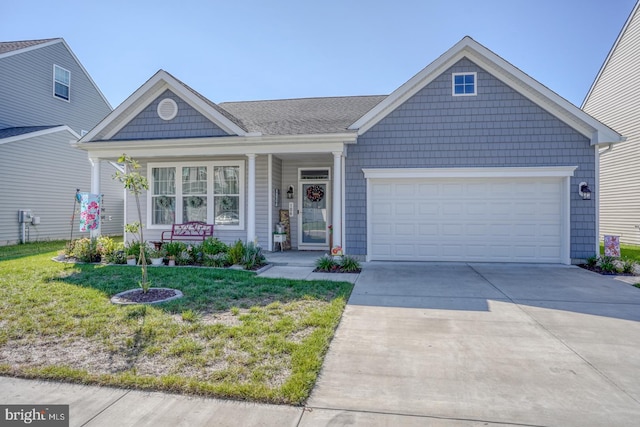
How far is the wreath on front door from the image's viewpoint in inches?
442

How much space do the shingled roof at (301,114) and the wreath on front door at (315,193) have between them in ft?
6.61

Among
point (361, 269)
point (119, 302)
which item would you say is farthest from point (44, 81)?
point (361, 269)

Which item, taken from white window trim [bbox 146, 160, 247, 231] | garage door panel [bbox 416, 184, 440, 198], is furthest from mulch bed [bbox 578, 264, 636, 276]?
white window trim [bbox 146, 160, 247, 231]

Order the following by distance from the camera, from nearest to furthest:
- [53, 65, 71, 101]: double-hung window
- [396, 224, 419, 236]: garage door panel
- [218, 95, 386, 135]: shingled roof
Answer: [396, 224, 419, 236]: garage door panel, [218, 95, 386, 135]: shingled roof, [53, 65, 71, 101]: double-hung window

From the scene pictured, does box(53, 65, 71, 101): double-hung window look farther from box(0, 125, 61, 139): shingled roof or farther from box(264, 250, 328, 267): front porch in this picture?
box(264, 250, 328, 267): front porch

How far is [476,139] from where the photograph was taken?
935cm

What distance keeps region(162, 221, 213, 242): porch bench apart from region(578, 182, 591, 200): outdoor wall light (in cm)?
990

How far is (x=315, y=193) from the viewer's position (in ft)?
36.9

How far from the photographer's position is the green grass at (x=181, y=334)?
10.5ft

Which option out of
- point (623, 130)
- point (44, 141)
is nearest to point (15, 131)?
point (44, 141)

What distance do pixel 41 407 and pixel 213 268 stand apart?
5566 millimetres

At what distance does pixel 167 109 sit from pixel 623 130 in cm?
1677

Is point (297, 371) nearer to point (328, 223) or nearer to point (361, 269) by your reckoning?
point (361, 269)

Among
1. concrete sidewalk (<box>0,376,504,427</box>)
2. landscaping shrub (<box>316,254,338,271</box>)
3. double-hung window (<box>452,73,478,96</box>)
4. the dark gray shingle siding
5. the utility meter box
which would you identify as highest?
double-hung window (<box>452,73,478,96</box>)
